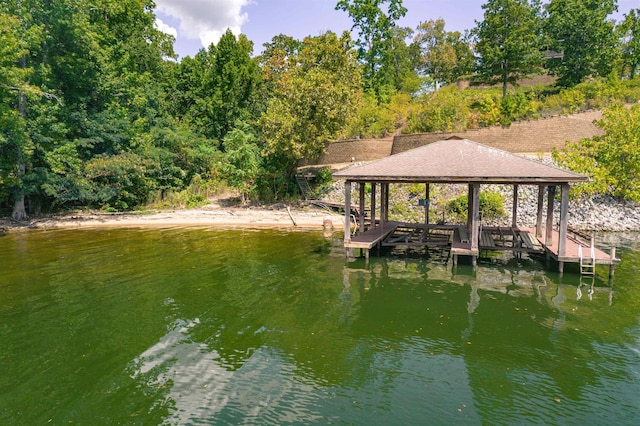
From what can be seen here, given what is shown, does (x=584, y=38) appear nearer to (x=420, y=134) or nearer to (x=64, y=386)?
(x=420, y=134)

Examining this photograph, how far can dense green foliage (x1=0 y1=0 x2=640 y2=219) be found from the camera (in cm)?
2306

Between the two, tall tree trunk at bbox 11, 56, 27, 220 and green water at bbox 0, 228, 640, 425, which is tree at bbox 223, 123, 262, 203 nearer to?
tall tree trunk at bbox 11, 56, 27, 220

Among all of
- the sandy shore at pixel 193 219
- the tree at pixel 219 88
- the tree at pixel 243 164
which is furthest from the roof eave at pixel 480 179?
the tree at pixel 219 88

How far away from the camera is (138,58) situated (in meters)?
37.1

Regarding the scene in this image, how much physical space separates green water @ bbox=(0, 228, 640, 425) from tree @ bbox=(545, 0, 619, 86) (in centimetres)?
2935

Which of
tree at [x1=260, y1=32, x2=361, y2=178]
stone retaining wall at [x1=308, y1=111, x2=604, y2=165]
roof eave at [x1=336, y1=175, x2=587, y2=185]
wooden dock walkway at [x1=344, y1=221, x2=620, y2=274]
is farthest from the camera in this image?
tree at [x1=260, y1=32, x2=361, y2=178]

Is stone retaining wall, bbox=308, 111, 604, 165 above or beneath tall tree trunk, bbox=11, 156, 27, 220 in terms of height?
above

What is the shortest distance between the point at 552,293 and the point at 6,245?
21.9 meters

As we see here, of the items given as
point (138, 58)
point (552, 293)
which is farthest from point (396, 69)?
point (552, 293)

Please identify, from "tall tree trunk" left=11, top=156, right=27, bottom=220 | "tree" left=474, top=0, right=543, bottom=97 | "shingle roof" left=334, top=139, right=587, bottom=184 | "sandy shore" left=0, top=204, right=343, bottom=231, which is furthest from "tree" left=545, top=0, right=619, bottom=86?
"tall tree trunk" left=11, top=156, right=27, bottom=220

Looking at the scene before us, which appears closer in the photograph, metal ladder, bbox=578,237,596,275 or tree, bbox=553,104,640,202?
metal ladder, bbox=578,237,596,275

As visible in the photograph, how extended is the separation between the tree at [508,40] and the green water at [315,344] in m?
28.2

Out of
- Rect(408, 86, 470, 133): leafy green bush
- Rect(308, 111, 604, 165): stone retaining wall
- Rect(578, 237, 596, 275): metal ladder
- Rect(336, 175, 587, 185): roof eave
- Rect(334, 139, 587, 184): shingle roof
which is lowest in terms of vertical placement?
Rect(578, 237, 596, 275): metal ladder

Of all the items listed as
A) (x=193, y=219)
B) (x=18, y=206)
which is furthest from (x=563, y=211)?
(x=18, y=206)
